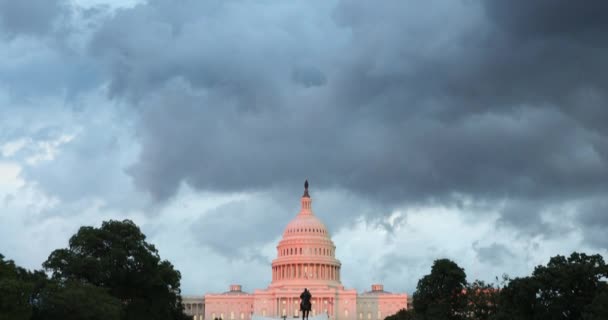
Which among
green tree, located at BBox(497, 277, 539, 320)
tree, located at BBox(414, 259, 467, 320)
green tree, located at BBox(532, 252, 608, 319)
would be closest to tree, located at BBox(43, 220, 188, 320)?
tree, located at BBox(414, 259, 467, 320)

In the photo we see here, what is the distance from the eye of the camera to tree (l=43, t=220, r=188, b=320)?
117 metres

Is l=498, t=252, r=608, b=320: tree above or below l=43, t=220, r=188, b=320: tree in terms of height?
below

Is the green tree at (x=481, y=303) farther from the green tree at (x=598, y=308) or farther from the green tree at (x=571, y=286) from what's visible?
the green tree at (x=598, y=308)

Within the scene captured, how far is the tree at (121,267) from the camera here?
11712cm

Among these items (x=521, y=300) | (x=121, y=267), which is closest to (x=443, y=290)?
(x=521, y=300)

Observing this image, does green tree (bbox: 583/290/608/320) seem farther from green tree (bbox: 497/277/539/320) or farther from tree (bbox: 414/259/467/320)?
tree (bbox: 414/259/467/320)

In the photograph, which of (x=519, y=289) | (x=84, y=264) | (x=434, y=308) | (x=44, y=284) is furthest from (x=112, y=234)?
(x=519, y=289)

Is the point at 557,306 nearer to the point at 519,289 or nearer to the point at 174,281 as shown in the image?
the point at 519,289

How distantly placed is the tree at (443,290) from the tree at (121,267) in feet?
99.3

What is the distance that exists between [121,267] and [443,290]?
37.4 metres

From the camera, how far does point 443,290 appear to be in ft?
387

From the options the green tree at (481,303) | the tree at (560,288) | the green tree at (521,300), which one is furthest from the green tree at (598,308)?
the green tree at (481,303)

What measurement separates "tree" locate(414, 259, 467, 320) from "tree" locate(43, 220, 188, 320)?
30.3 metres

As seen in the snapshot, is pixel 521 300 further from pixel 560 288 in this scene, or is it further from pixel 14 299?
pixel 14 299
